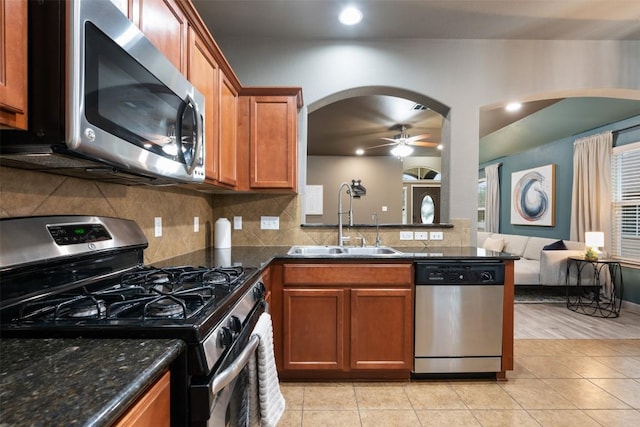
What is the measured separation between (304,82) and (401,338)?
2.28m

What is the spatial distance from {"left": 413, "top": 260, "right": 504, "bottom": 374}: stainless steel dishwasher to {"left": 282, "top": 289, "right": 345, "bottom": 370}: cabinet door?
54 cm

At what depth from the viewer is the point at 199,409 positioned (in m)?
0.81

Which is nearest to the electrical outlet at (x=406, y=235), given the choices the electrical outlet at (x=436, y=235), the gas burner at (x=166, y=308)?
the electrical outlet at (x=436, y=235)

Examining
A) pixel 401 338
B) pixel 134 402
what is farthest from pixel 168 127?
pixel 401 338

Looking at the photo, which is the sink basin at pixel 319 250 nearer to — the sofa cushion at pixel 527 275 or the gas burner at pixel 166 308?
the gas burner at pixel 166 308

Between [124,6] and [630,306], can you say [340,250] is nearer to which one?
[124,6]

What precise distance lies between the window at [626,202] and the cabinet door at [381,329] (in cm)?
390

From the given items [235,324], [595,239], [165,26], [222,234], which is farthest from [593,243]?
[165,26]

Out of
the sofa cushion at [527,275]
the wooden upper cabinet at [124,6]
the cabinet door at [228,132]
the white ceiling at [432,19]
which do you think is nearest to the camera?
the wooden upper cabinet at [124,6]

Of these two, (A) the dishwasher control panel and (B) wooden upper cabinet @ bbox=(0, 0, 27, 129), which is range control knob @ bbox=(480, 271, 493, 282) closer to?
(A) the dishwasher control panel

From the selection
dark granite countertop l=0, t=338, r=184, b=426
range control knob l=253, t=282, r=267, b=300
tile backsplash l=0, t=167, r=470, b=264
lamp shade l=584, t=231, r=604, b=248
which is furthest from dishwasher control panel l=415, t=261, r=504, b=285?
lamp shade l=584, t=231, r=604, b=248

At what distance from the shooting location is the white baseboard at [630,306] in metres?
4.00

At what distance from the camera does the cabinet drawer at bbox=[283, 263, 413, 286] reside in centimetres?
220

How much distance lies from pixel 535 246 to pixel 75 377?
20.7 feet
